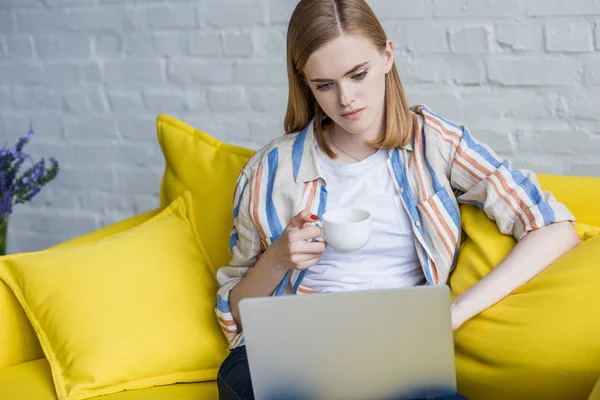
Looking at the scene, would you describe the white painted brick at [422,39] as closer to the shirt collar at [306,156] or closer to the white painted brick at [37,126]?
the shirt collar at [306,156]

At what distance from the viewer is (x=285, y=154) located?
1.70 meters

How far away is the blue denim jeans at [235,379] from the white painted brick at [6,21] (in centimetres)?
174

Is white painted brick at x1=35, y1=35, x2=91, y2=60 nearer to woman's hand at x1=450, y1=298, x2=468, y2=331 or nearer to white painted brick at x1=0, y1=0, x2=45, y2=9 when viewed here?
white painted brick at x1=0, y1=0, x2=45, y2=9

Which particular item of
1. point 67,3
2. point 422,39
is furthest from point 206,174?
point 67,3

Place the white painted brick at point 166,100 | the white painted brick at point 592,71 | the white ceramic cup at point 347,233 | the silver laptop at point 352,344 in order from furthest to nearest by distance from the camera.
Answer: the white painted brick at point 166,100 → the white painted brick at point 592,71 → the white ceramic cup at point 347,233 → the silver laptop at point 352,344

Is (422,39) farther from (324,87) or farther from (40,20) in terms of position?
(40,20)

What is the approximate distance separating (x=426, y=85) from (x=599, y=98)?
17.7 inches

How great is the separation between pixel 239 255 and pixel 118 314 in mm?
279

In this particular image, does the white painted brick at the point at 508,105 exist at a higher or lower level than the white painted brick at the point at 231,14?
lower

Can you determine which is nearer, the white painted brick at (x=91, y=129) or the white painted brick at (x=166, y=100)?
the white painted brick at (x=166, y=100)

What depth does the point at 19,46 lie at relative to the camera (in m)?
2.83

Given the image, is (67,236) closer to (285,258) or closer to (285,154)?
(285,154)

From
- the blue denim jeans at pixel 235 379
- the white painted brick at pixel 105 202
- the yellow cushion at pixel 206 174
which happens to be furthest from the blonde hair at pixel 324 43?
the white painted brick at pixel 105 202

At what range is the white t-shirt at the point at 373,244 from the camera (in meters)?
1.61
